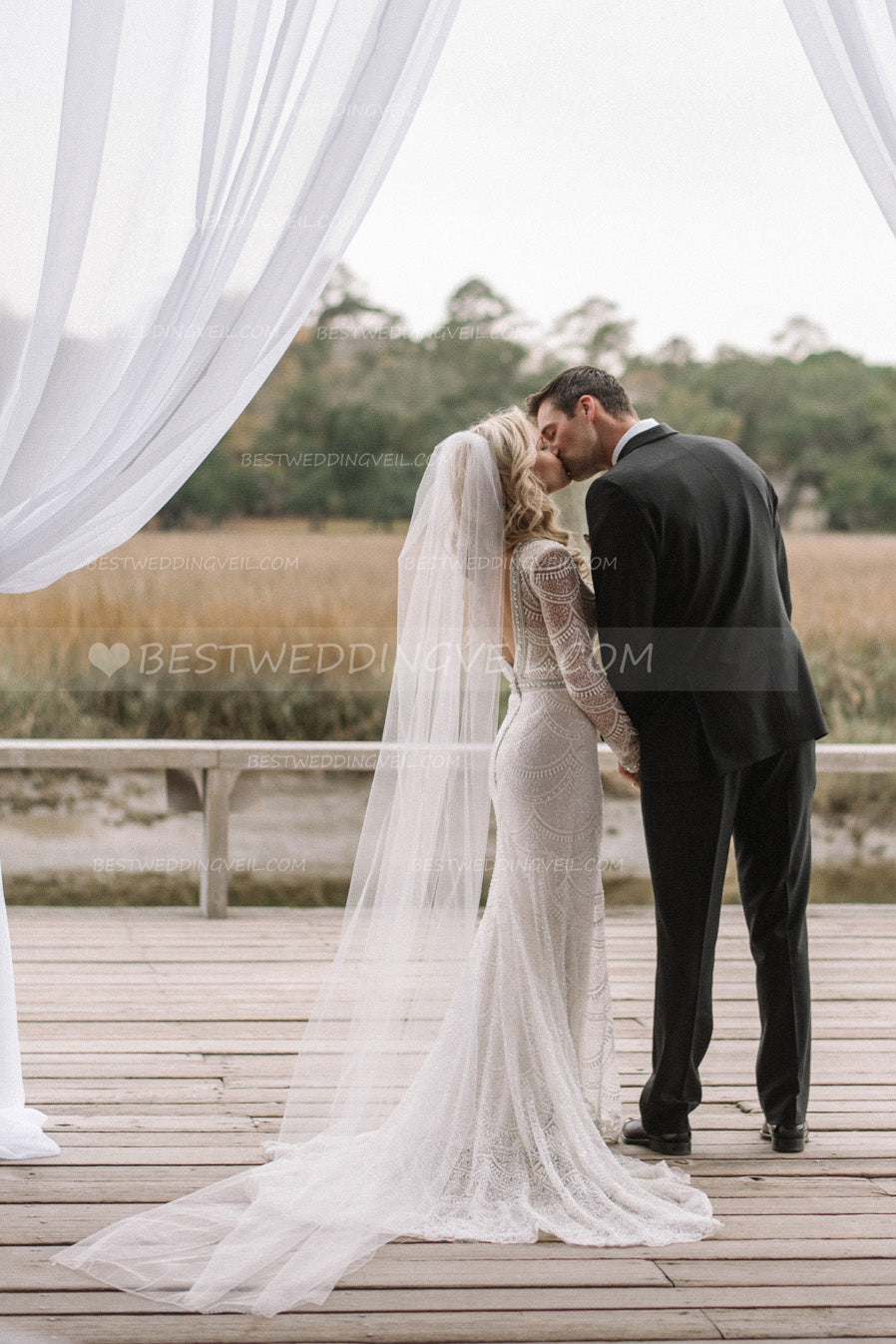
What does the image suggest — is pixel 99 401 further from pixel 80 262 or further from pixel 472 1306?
pixel 472 1306

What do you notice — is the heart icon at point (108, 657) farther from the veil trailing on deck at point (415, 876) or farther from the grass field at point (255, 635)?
the veil trailing on deck at point (415, 876)

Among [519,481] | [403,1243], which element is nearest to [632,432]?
[519,481]

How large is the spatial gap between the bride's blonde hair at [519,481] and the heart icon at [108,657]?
95.2 inches

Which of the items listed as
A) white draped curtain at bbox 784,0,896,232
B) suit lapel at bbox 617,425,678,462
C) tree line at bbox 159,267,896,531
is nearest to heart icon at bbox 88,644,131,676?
tree line at bbox 159,267,896,531

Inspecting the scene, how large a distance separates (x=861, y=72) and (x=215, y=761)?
2780 millimetres

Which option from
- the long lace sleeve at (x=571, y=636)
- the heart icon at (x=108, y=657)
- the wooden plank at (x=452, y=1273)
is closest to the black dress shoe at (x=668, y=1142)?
the wooden plank at (x=452, y=1273)

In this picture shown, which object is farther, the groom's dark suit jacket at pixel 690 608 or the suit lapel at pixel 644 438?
the suit lapel at pixel 644 438

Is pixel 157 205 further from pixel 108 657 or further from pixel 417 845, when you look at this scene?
pixel 108 657

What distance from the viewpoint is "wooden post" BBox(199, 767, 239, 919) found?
410cm

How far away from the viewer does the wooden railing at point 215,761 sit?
160 inches

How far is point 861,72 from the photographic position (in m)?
2.13

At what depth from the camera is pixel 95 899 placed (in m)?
4.40

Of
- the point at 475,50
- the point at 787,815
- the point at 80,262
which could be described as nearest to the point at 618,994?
the point at 787,815

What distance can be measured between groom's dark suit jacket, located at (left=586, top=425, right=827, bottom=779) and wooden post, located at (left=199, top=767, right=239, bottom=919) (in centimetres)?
217
